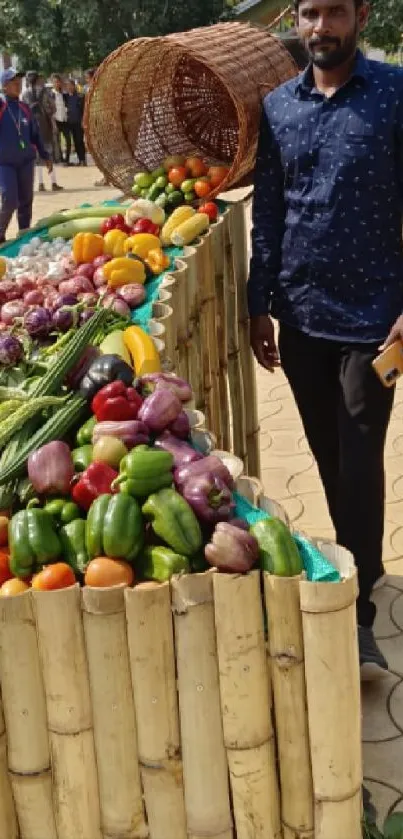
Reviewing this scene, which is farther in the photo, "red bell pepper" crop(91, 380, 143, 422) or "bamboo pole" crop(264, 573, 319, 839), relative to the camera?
"red bell pepper" crop(91, 380, 143, 422)

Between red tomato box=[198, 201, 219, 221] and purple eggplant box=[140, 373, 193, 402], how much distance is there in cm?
194

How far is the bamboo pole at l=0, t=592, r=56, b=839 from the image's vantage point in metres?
1.63

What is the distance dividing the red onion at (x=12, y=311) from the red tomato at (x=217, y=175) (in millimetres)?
1419

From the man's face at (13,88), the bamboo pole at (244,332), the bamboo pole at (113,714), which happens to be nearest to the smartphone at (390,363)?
the bamboo pole at (113,714)

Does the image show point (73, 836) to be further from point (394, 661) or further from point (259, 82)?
point (259, 82)

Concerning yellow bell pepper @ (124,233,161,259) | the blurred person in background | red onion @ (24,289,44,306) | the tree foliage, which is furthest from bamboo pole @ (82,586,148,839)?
the tree foliage

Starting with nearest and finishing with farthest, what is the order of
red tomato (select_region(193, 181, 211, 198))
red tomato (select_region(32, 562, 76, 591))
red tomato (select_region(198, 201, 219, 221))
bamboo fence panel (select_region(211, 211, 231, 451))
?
red tomato (select_region(32, 562, 76, 591)), bamboo fence panel (select_region(211, 211, 231, 451)), red tomato (select_region(198, 201, 219, 221)), red tomato (select_region(193, 181, 211, 198))

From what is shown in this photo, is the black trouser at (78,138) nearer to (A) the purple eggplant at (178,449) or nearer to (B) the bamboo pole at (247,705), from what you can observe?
(A) the purple eggplant at (178,449)

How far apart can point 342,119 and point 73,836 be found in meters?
2.00

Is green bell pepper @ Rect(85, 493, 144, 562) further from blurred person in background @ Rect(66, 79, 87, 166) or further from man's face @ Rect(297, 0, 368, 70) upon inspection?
blurred person in background @ Rect(66, 79, 87, 166)

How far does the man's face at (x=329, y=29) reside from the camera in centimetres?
257

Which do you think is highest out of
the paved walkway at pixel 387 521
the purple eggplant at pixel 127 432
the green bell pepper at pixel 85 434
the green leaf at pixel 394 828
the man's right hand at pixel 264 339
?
the purple eggplant at pixel 127 432

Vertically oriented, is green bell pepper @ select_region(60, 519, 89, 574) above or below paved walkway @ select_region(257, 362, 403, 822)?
above

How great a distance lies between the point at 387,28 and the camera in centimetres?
2453
